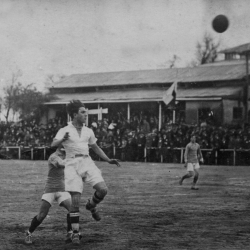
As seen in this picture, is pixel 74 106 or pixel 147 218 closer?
pixel 74 106

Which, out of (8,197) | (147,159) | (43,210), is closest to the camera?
(43,210)

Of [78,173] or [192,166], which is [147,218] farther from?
[192,166]

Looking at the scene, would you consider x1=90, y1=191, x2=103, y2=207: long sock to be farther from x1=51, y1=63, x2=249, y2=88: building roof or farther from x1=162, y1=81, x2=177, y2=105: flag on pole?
x1=51, y1=63, x2=249, y2=88: building roof

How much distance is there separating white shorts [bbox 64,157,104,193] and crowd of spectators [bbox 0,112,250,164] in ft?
67.2

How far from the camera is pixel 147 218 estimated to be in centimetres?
996

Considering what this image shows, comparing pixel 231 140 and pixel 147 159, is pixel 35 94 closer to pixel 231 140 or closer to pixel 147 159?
pixel 147 159

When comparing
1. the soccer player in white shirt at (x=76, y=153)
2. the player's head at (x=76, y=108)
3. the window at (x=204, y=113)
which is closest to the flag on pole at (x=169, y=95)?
the window at (x=204, y=113)

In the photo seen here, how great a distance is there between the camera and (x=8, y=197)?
13.5 meters

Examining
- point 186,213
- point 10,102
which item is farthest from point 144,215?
point 10,102

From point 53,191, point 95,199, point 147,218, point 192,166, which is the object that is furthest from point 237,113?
point 53,191

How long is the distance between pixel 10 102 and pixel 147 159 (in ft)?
72.7

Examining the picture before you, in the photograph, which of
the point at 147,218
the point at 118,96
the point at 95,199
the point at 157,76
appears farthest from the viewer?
the point at 157,76

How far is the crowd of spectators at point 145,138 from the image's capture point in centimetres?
2847

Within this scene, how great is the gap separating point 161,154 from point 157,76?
15.9m
